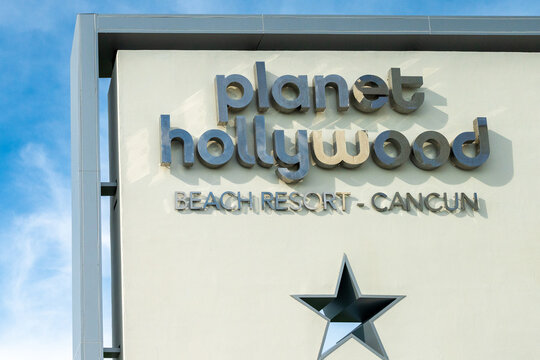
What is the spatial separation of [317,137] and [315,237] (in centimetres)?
144

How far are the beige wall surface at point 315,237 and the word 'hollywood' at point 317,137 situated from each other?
0.16 meters

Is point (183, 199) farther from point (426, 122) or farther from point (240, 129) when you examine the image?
point (426, 122)

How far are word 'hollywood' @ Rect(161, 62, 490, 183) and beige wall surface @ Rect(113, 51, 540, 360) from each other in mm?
158

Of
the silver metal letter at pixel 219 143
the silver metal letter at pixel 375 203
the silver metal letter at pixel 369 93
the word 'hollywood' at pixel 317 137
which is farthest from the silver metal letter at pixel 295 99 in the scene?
the silver metal letter at pixel 375 203

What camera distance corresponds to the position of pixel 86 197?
1451 cm

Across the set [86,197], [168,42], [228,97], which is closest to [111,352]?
[86,197]

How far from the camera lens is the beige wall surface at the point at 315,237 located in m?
14.1

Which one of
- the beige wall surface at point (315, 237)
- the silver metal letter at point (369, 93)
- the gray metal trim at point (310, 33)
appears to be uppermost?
the gray metal trim at point (310, 33)

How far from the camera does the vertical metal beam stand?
14.0 meters

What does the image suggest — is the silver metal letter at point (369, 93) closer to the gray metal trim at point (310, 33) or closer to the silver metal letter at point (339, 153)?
the silver metal letter at point (339, 153)

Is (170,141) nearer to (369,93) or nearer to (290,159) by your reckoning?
(290,159)

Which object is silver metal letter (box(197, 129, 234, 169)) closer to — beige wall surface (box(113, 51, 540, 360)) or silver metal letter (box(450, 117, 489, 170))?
beige wall surface (box(113, 51, 540, 360))

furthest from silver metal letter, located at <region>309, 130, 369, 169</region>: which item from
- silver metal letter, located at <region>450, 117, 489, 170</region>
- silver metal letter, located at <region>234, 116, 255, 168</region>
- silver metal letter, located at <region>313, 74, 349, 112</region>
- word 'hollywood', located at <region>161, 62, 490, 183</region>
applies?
silver metal letter, located at <region>450, 117, 489, 170</region>

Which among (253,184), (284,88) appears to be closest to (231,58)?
(284,88)
